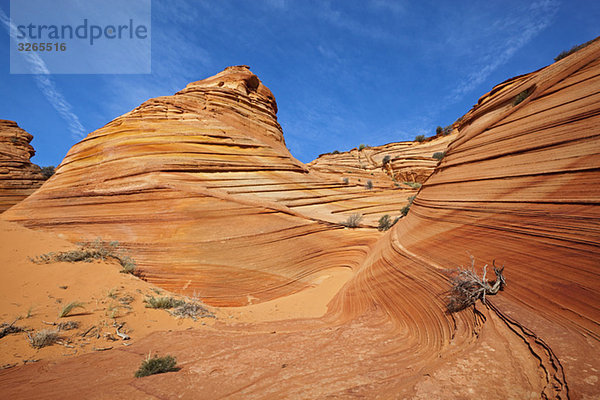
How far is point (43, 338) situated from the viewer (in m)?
3.21

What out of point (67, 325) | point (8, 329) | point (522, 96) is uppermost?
point (522, 96)

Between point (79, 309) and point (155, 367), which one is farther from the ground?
point (79, 309)

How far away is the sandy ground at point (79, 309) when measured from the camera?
3.42 meters

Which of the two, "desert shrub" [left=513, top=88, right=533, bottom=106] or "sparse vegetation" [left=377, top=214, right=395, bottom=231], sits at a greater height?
"desert shrub" [left=513, top=88, right=533, bottom=106]

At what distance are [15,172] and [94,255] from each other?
23537mm

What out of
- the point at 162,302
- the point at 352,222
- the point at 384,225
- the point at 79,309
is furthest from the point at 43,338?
the point at 384,225

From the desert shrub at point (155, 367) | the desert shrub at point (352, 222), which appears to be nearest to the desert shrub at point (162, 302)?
the desert shrub at point (155, 367)

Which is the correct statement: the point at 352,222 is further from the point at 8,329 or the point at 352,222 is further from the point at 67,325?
the point at 8,329

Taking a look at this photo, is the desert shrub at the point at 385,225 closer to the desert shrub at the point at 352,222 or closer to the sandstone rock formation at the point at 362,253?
the sandstone rock formation at the point at 362,253

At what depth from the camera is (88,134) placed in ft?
36.8

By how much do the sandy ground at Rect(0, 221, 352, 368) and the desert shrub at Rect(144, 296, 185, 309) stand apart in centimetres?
12

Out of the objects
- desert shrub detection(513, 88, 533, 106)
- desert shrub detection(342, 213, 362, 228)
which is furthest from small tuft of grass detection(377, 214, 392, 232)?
desert shrub detection(513, 88, 533, 106)

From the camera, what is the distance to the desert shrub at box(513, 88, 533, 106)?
6.19 metres

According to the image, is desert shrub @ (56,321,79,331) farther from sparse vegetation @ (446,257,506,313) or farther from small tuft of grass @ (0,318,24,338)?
A: sparse vegetation @ (446,257,506,313)
